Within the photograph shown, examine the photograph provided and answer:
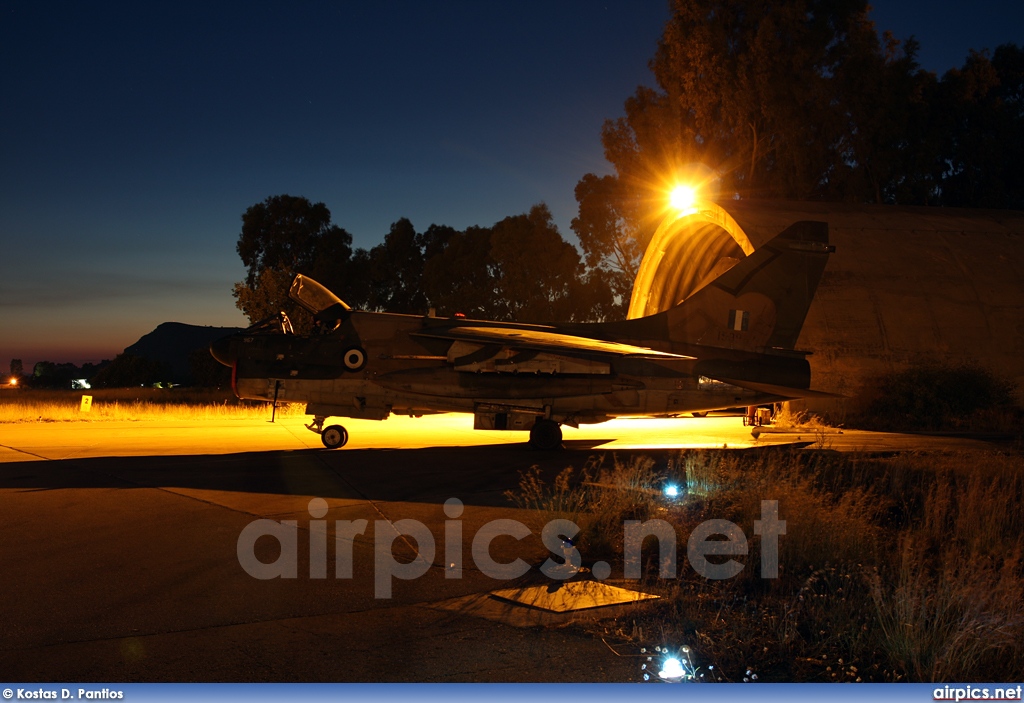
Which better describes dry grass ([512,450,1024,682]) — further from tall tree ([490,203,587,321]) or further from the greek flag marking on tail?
tall tree ([490,203,587,321])

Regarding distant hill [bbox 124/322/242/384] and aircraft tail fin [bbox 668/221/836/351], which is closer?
aircraft tail fin [bbox 668/221/836/351]

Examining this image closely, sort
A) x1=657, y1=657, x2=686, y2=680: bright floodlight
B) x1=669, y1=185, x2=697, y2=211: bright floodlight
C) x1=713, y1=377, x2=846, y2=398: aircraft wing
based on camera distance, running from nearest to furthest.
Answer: x1=657, y1=657, x2=686, y2=680: bright floodlight → x1=713, y1=377, x2=846, y2=398: aircraft wing → x1=669, y1=185, x2=697, y2=211: bright floodlight

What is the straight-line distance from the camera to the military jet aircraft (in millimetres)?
16141

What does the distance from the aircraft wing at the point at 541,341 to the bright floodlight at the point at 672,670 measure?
9806 mm

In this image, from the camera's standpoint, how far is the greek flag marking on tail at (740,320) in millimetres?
17266

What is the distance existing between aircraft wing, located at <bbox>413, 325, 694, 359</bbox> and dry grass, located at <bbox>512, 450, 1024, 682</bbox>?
4021mm

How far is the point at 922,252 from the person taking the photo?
28.3m

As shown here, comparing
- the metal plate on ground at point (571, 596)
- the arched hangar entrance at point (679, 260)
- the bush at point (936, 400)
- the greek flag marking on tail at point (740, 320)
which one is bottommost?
the metal plate on ground at point (571, 596)

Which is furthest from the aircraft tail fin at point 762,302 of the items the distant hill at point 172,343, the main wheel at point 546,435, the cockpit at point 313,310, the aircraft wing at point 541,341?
the distant hill at point 172,343

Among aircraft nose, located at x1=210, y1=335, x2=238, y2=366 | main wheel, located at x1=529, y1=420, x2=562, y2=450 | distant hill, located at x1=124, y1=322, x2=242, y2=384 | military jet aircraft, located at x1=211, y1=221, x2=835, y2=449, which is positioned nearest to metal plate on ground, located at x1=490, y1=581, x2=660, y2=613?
military jet aircraft, located at x1=211, y1=221, x2=835, y2=449

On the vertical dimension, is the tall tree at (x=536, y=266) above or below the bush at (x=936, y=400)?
above

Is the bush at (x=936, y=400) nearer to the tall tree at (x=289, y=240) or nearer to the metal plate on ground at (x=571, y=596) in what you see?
the metal plate on ground at (x=571, y=596)

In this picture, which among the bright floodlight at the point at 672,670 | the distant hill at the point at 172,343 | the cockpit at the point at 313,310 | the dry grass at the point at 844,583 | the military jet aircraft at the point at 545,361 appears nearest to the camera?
the bright floodlight at the point at 672,670

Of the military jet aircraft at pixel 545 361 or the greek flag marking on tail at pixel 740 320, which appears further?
the greek flag marking on tail at pixel 740 320
